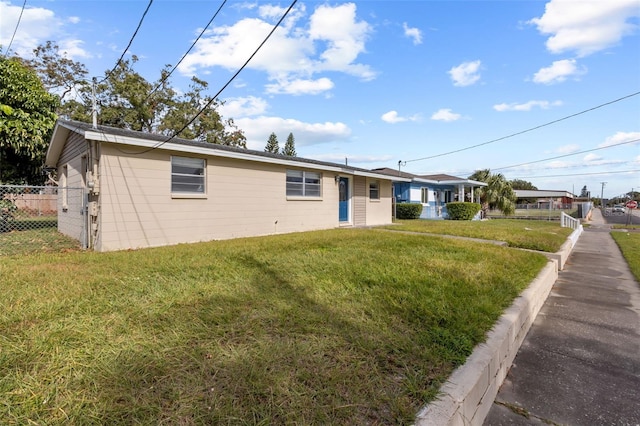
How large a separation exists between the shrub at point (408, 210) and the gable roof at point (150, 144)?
27.7ft

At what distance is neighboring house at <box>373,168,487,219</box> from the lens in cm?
2155

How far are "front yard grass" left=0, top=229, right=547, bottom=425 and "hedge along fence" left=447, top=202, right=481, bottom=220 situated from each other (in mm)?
16936

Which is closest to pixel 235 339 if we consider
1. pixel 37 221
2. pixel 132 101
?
pixel 37 221

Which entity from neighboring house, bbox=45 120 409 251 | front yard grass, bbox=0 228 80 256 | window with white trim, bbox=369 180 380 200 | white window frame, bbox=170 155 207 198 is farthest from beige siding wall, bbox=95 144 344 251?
window with white trim, bbox=369 180 380 200

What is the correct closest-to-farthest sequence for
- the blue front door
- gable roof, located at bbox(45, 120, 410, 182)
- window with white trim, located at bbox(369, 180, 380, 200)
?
1. gable roof, located at bbox(45, 120, 410, 182)
2. the blue front door
3. window with white trim, located at bbox(369, 180, 380, 200)

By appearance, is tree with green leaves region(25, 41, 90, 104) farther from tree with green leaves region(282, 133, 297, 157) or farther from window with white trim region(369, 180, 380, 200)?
tree with green leaves region(282, 133, 297, 157)

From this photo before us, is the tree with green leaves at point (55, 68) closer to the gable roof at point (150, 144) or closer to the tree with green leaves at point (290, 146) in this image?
the gable roof at point (150, 144)

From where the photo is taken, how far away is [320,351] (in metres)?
2.47

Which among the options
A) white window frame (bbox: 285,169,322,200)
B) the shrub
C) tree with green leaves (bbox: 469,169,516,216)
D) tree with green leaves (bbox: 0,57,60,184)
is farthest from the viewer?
tree with green leaves (bbox: 469,169,516,216)

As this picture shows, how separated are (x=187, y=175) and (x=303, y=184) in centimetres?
461

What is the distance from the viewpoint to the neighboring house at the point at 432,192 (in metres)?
21.5

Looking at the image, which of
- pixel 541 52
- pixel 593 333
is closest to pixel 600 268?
pixel 593 333

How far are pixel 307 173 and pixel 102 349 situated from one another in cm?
1011

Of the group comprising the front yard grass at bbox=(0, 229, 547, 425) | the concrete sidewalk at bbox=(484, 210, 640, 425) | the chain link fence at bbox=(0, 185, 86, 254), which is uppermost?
the chain link fence at bbox=(0, 185, 86, 254)
